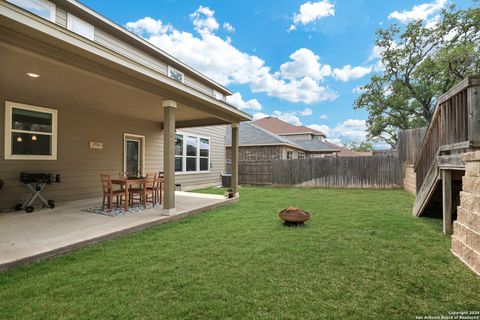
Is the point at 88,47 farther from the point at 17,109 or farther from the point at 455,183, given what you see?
the point at 455,183

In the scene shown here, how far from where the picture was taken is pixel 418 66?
17.1 m

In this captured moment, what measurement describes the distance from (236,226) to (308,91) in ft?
95.6

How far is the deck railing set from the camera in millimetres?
3197

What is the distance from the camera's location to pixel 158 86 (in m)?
5.01

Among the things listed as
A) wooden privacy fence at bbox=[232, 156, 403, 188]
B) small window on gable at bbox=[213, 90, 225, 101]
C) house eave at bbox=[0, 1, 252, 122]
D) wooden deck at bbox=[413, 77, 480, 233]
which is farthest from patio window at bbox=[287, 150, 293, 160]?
house eave at bbox=[0, 1, 252, 122]

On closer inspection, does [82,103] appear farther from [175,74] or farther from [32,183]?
[175,74]

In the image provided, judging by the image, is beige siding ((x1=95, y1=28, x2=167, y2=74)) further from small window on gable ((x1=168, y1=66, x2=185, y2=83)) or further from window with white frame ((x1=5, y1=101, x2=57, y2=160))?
window with white frame ((x1=5, y1=101, x2=57, y2=160))

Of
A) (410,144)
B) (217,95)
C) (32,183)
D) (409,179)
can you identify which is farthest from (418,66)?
(32,183)

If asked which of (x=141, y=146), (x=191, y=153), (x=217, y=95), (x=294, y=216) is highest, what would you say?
(x=217, y=95)

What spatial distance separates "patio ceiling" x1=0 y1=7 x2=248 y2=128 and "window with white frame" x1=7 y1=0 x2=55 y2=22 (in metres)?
2.36

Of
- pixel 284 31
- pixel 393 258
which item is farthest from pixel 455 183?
pixel 284 31

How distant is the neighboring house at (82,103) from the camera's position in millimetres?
3402

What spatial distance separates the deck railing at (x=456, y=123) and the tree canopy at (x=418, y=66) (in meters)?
12.8

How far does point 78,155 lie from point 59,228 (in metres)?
3.40
